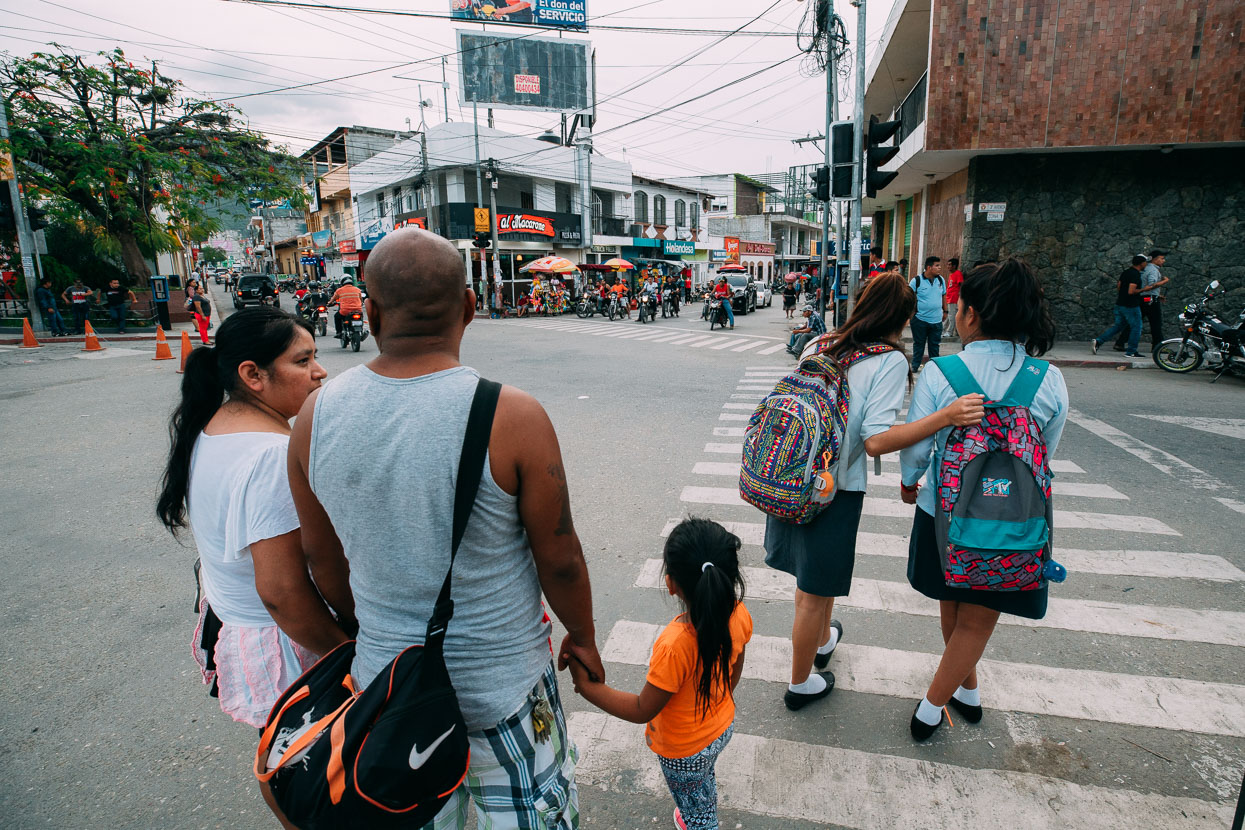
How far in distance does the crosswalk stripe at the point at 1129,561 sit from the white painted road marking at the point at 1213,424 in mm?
3733

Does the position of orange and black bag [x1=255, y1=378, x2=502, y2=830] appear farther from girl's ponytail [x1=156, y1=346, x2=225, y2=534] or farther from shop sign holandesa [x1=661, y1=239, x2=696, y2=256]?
shop sign holandesa [x1=661, y1=239, x2=696, y2=256]

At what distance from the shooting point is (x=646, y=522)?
477cm

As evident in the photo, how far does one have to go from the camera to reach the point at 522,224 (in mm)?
31328

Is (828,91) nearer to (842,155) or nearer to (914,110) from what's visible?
(914,110)

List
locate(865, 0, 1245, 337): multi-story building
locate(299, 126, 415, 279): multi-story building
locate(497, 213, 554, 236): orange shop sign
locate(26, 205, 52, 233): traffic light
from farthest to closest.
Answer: locate(299, 126, 415, 279): multi-story building → locate(497, 213, 554, 236): orange shop sign → locate(26, 205, 52, 233): traffic light → locate(865, 0, 1245, 337): multi-story building

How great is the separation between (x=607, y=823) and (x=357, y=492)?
1617mm

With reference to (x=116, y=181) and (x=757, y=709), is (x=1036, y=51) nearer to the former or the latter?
(x=757, y=709)

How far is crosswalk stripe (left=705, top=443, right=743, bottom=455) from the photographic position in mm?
6414

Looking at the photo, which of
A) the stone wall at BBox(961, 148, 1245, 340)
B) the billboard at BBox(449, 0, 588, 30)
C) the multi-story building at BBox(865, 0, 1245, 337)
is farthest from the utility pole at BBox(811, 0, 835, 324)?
the billboard at BBox(449, 0, 588, 30)

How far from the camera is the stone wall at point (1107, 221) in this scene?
12.8 metres

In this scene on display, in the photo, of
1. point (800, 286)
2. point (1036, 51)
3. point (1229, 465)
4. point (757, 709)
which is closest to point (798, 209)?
point (800, 286)

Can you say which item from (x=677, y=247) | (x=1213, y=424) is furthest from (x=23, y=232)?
(x=677, y=247)

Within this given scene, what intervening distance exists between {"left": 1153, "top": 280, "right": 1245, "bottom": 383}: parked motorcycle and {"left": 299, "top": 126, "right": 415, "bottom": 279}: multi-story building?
127 feet

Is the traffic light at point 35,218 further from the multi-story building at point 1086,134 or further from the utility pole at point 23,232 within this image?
the multi-story building at point 1086,134
